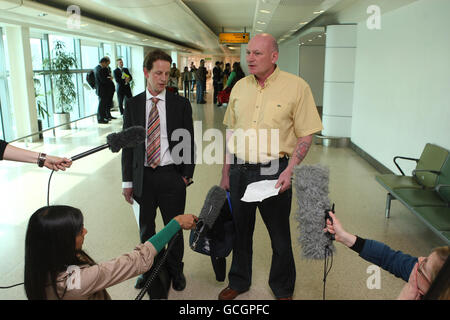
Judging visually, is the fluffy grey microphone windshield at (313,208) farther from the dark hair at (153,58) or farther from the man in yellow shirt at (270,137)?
the dark hair at (153,58)

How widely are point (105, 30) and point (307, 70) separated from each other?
946 centimetres

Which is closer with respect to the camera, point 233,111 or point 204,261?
point 233,111

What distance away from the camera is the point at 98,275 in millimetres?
1569

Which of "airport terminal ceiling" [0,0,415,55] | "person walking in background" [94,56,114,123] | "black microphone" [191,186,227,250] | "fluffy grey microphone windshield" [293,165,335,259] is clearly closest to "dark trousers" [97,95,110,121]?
"person walking in background" [94,56,114,123]

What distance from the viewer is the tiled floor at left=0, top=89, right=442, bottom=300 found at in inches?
126

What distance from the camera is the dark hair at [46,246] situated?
57.4 inches

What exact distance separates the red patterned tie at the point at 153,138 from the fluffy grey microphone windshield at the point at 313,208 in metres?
1.34

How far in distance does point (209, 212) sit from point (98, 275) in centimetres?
72

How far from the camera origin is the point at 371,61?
797cm

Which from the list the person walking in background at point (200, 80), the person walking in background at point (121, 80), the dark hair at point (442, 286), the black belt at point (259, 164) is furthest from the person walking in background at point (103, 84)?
the dark hair at point (442, 286)

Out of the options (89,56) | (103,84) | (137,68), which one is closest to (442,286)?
(103,84)

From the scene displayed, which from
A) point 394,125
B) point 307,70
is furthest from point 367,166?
point 307,70
